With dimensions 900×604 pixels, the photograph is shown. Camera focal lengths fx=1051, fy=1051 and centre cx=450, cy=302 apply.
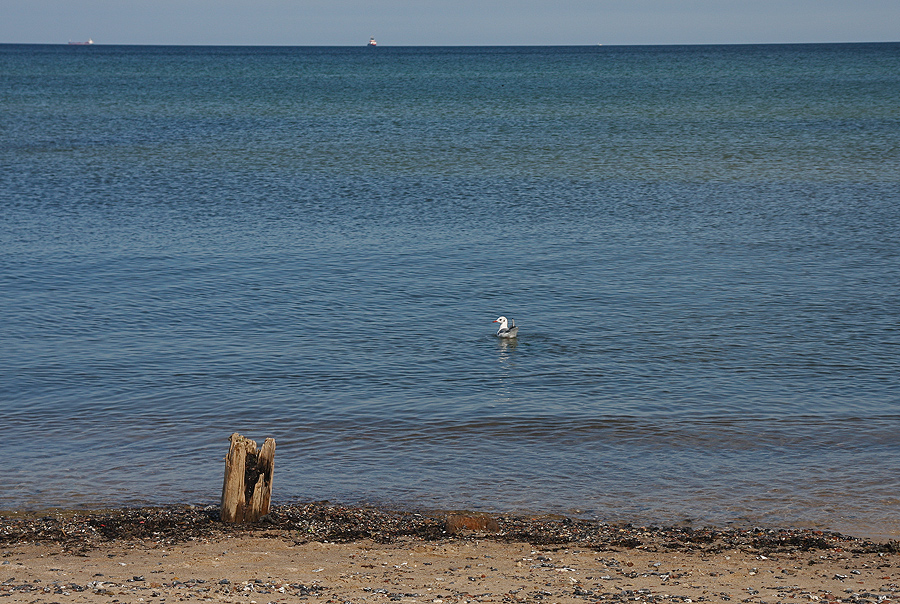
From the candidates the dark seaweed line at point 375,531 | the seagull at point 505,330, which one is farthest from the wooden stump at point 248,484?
the seagull at point 505,330

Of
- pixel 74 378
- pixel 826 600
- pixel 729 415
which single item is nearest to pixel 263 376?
pixel 74 378

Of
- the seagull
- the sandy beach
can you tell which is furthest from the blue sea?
the sandy beach

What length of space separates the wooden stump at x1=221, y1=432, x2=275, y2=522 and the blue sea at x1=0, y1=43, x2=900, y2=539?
4.31 ft

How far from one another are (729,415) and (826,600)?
25.4ft

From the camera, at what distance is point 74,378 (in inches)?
781

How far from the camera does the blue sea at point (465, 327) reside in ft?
50.5

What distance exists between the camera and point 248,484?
13188 millimetres

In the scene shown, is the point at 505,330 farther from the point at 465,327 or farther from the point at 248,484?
the point at 248,484

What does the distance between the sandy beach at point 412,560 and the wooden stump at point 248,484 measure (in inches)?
9.0

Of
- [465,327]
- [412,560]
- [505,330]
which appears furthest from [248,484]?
[465,327]

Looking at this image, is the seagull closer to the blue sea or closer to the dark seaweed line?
the blue sea

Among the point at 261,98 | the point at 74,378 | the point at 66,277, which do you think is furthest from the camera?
the point at 261,98

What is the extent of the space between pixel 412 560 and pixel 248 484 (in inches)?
101

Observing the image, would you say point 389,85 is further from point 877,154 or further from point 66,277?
point 66,277
